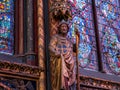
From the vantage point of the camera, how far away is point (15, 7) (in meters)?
9.18

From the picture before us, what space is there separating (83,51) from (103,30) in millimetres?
1136

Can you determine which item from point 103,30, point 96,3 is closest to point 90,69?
point 103,30

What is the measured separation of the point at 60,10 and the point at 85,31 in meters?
1.92

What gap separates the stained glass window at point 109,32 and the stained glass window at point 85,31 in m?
0.29

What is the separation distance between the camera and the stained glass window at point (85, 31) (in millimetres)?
10027

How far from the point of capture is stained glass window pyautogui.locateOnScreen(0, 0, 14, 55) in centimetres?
863

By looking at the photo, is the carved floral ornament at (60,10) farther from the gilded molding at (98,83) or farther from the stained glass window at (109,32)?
the stained glass window at (109,32)

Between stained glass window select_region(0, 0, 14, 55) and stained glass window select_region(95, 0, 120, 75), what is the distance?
283 centimetres

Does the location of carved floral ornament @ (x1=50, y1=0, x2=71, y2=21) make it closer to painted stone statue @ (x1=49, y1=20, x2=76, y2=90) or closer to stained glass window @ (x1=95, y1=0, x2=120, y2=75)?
painted stone statue @ (x1=49, y1=20, x2=76, y2=90)

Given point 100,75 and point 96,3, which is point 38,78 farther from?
point 96,3

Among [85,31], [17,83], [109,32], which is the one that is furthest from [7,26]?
[109,32]

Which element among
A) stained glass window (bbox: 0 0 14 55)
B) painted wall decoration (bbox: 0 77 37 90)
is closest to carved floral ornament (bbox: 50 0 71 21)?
stained glass window (bbox: 0 0 14 55)

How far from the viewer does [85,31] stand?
10.5m

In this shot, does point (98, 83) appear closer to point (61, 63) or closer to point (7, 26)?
point (61, 63)
